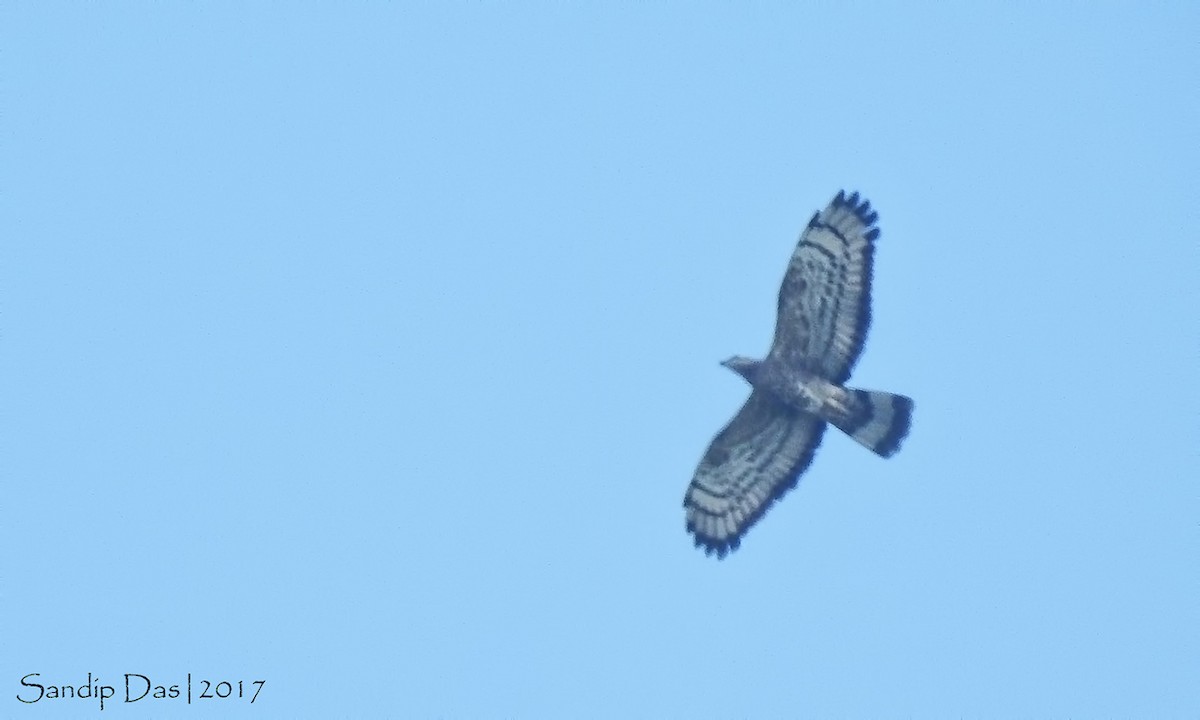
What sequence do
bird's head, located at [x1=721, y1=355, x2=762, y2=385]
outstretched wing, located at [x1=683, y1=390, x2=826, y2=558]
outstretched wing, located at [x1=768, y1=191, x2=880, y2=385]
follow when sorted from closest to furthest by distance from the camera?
outstretched wing, located at [x1=768, y1=191, x2=880, y2=385], bird's head, located at [x1=721, y1=355, x2=762, y2=385], outstretched wing, located at [x1=683, y1=390, x2=826, y2=558]

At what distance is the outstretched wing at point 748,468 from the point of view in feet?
48.9

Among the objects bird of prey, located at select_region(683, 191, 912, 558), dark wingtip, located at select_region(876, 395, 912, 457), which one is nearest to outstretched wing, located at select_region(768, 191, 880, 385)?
bird of prey, located at select_region(683, 191, 912, 558)

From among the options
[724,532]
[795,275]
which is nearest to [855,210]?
[795,275]

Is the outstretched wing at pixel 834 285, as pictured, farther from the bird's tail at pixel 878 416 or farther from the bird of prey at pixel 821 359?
the bird's tail at pixel 878 416

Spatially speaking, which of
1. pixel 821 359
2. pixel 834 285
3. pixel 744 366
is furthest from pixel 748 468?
pixel 834 285

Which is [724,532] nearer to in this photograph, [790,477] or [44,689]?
[790,477]

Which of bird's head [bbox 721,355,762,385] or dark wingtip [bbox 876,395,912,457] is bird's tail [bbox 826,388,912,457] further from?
bird's head [bbox 721,355,762,385]

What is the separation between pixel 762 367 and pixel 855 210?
1.35 meters

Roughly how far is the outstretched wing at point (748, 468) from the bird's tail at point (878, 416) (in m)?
0.55

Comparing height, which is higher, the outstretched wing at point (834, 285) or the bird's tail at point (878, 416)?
the outstretched wing at point (834, 285)

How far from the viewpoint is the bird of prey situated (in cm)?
1421

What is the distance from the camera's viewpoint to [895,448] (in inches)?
562

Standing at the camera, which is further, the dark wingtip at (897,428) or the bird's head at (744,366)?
the bird's head at (744,366)

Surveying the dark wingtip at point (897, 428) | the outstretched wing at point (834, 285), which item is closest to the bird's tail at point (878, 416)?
the dark wingtip at point (897, 428)
